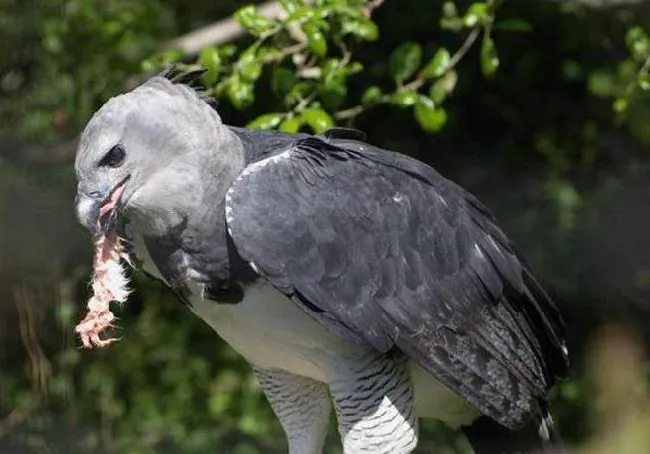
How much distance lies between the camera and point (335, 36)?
2.61 metres

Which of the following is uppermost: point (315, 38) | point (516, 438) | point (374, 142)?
point (315, 38)

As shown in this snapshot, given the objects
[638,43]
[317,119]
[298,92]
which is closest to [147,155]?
Answer: [317,119]

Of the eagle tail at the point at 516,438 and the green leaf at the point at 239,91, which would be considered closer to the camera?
the eagle tail at the point at 516,438

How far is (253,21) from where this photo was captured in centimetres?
253

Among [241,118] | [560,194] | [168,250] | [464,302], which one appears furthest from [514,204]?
[168,250]

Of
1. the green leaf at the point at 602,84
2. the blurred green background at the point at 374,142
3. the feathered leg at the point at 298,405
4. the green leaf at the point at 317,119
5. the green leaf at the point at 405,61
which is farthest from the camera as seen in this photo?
the green leaf at the point at 602,84

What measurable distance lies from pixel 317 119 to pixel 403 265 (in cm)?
52

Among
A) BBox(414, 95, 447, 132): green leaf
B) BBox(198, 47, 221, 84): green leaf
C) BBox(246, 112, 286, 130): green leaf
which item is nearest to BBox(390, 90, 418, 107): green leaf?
BBox(414, 95, 447, 132): green leaf

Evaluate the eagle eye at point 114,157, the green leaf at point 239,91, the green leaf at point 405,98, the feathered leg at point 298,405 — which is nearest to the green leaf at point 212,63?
the green leaf at point 239,91

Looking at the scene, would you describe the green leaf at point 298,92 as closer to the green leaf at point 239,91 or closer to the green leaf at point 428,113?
the green leaf at point 239,91

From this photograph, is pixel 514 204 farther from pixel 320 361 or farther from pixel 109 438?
pixel 320 361

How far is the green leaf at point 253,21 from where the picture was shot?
2.52 m

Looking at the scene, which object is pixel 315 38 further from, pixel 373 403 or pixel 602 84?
pixel 602 84

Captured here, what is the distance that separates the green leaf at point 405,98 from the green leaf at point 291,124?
0.19 metres
